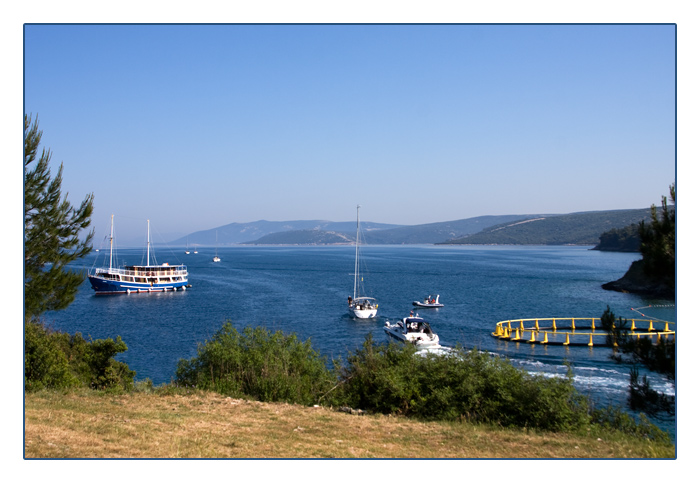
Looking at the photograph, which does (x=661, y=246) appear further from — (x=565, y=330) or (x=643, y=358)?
(x=565, y=330)

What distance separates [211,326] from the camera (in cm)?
3212

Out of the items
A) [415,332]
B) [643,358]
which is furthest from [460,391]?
[415,332]

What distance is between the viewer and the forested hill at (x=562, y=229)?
132 m

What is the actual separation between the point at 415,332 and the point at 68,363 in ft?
59.1

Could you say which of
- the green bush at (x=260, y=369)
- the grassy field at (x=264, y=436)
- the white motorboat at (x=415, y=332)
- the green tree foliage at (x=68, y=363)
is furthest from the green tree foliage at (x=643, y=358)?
the white motorboat at (x=415, y=332)

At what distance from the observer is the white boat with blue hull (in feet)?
177

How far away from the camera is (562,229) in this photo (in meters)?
153

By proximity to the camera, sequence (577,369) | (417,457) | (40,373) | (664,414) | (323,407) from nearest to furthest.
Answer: (417,457) → (664,414) → (323,407) → (40,373) → (577,369)

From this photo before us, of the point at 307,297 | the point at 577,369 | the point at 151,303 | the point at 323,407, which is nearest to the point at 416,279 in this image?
the point at 307,297

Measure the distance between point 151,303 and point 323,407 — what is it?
4163 cm

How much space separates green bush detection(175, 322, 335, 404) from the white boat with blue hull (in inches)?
1849

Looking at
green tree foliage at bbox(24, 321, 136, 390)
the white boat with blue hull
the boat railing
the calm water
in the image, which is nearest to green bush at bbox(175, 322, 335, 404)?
green tree foliage at bbox(24, 321, 136, 390)

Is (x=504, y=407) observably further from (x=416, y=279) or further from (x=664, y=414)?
(x=416, y=279)

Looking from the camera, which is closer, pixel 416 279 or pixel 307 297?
pixel 307 297
